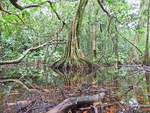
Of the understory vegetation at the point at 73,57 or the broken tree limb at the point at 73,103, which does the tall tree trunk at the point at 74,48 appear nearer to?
the understory vegetation at the point at 73,57

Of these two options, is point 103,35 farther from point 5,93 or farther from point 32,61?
point 5,93

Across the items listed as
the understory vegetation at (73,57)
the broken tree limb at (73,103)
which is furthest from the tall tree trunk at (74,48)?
the broken tree limb at (73,103)

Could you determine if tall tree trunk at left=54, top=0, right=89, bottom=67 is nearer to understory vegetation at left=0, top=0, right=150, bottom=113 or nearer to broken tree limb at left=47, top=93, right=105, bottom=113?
understory vegetation at left=0, top=0, right=150, bottom=113

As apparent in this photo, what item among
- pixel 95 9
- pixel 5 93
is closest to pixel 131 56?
pixel 95 9

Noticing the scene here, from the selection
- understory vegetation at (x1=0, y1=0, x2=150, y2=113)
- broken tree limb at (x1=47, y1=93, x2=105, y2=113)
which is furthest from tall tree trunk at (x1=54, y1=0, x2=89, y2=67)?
broken tree limb at (x1=47, y1=93, x2=105, y2=113)

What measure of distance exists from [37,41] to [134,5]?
5.26 m

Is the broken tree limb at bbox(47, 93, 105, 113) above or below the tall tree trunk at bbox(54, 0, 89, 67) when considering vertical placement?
below

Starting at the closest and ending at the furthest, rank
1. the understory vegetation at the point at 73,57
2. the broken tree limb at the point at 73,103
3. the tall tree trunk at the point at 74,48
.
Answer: the broken tree limb at the point at 73,103 < the understory vegetation at the point at 73,57 < the tall tree trunk at the point at 74,48

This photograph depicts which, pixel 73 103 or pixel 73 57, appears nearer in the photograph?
pixel 73 103

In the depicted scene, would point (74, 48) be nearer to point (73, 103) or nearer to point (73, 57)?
point (73, 57)

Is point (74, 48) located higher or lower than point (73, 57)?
higher

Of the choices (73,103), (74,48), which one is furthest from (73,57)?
(73,103)

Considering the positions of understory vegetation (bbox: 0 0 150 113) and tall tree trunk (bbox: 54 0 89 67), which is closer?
understory vegetation (bbox: 0 0 150 113)

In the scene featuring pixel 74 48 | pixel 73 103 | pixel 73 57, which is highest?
pixel 74 48
